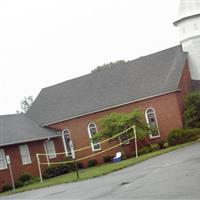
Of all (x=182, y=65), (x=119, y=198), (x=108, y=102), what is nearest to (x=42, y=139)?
(x=108, y=102)

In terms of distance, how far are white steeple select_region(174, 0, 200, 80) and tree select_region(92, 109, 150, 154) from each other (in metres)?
6.85

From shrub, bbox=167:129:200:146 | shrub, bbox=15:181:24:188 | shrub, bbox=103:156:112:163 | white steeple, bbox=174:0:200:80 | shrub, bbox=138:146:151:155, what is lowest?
shrub, bbox=15:181:24:188

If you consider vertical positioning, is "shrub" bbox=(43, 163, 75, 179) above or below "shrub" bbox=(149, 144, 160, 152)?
below

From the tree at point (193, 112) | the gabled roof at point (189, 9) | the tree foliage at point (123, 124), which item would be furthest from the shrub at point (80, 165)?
the gabled roof at point (189, 9)

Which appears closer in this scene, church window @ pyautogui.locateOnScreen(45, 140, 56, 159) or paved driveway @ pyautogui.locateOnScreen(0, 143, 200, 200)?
paved driveway @ pyautogui.locateOnScreen(0, 143, 200, 200)

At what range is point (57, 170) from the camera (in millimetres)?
41750

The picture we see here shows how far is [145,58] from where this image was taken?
158ft

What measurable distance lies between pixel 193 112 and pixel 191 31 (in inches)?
314

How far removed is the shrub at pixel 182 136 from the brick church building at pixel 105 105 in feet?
8.55

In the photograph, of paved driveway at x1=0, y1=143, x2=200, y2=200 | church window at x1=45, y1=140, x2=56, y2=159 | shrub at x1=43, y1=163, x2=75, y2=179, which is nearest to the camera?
paved driveway at x1=0, y1=143, x2=200, y2=200

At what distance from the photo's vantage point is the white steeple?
44.7 metres

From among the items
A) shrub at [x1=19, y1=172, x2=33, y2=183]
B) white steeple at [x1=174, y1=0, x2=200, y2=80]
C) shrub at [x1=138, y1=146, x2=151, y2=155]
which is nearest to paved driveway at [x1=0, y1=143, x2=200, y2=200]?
shrub at [x1=138, y1=146, x2=151, y2=155]

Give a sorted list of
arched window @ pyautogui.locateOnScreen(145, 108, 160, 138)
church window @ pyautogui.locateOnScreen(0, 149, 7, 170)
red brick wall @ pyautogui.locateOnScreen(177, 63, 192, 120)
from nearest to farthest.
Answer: church window @ pyautogui.locateOnScreen(0, 149, 7, 170) < red brick wall @ pyautogui.locateOnScreen(177, 63, 192, 120) < arched window @ pyautogui.locateOnScreen(145, 108, 160, 138)

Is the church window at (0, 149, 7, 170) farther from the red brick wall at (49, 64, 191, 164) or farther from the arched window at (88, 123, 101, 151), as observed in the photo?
the arched window at (88, 123, 101, 151)
